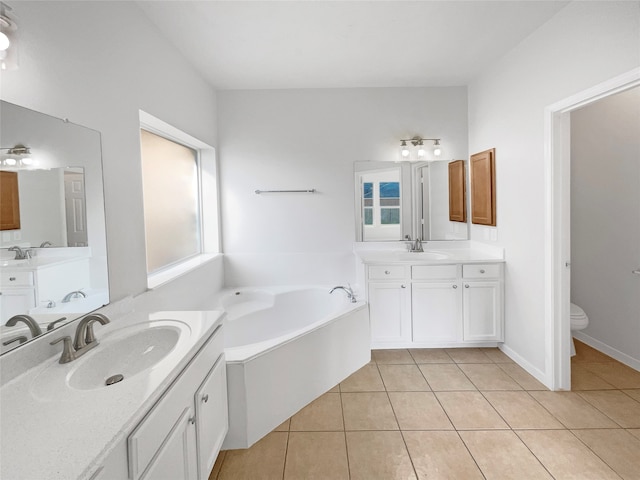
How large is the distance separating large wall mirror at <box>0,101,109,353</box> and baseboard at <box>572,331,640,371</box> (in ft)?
12.1

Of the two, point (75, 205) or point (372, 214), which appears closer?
point (75, 205)

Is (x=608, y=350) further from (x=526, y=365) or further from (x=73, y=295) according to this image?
(x=73, y=295)

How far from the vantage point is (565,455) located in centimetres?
193

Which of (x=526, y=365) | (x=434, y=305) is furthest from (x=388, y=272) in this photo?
(x=526, y=365)

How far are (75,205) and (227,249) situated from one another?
90.1 inches

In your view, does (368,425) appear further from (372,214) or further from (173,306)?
(372,214)

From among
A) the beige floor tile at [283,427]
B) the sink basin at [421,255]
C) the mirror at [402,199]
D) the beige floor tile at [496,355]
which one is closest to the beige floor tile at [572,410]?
the beige floor tile at [496,355]

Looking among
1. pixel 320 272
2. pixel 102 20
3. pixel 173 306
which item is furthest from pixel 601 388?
pixel 102 20

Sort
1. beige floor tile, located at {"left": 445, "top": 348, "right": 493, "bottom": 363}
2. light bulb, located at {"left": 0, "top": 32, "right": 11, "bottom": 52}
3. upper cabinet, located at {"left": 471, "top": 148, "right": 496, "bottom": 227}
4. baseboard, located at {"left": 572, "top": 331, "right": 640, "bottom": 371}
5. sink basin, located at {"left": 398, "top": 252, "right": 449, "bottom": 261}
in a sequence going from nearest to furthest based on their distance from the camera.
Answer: light bulb, located at {"left": 0, "top": 32, "right": 11, "bottom": 52}
baseboard, located at {"left": 572, "top": 331, "right": 640, "bottom": 371}
beige floor tile, located at {"left": 445, "top": 348, "right": 493, "bottom": 363}
upper cabinet, located at {"left": 471, "top": 148, "right": 496, "bottom": 227}
sink basin, located at {"left": 398, "top": 252, "right": 449, "bottom": 261}

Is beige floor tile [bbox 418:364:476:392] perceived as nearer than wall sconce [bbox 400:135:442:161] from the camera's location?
Yes

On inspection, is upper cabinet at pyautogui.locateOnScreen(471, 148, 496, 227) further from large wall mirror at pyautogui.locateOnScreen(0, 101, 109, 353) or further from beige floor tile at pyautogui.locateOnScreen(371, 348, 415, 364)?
large wall mirror at pyautogui.locateOnScreen(0, 101, 109, 353)

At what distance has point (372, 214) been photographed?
152 inches

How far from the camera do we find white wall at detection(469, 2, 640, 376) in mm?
2031

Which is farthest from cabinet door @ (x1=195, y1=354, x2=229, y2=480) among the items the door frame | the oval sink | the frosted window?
the door frame
